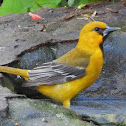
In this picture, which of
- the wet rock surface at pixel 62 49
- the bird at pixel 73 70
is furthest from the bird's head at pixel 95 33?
the wet rock surface at pixel 62 49

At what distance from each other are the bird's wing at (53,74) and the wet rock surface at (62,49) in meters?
0.33

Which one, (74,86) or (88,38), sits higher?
(88,38)

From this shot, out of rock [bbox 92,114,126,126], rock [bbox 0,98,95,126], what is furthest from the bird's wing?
rock [bbox 92,114,126,126]

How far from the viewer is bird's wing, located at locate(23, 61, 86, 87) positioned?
4.75 meters

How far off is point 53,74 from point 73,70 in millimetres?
264

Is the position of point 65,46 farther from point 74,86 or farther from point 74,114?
point 74,114

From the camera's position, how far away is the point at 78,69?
4836mm

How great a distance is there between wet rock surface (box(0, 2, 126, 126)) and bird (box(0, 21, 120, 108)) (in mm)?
273

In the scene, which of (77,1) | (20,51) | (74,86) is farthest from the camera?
(77,1)

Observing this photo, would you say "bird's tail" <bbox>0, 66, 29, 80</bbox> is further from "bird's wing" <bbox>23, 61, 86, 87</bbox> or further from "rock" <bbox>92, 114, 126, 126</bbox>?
"rock" <bbox>92, 114, 126, 126</bbox>

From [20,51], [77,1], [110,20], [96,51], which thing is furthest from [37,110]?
[77,1]

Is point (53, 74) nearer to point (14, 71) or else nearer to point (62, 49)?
point (14, 71)

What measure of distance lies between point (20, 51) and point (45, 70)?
70cm

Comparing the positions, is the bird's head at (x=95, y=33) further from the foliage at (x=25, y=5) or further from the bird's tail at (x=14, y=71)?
the foliage at (x=25, y=5)
